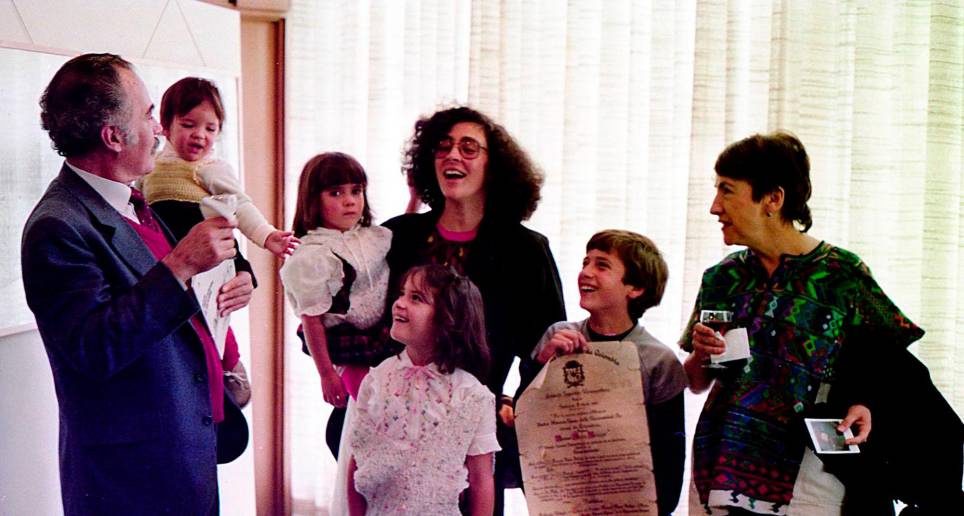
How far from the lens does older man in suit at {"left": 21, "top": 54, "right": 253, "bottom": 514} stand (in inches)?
75.6

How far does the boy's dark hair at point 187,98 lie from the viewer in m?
2.15

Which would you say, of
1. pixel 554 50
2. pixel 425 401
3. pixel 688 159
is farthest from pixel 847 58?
pixel 425 401

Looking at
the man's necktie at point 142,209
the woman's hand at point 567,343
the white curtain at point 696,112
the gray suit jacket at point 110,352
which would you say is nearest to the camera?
the gray suit jacket at point 110,352

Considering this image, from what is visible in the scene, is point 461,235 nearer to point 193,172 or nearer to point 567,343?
point 567,343

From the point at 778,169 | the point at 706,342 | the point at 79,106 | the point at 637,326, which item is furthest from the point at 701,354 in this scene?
the point at 79,106

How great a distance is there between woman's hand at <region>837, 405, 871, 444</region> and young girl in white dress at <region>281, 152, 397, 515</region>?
1128mm

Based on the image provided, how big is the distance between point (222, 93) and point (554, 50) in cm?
86

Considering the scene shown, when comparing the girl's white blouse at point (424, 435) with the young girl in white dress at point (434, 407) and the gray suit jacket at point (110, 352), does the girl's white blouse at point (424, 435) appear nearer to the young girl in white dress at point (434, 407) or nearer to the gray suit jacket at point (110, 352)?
the young girl in white dress at point (434, 407)

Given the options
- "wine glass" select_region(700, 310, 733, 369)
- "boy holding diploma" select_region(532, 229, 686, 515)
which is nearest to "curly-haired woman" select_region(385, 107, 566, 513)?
"boy holding diploma" select_region(532, 229, 686, 515)

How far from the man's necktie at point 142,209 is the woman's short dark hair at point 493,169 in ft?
2.10

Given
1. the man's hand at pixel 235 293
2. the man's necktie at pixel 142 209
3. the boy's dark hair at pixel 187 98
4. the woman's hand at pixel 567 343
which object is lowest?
the woman's hand at pixel 567 343

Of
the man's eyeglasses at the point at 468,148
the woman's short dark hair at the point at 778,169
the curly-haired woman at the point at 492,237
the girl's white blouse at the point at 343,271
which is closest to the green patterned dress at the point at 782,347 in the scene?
the woman's short dark hair at the point at 778,169

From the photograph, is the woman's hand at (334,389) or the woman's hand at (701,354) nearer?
the woman's hand at (701,354)

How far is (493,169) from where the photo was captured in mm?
2256
